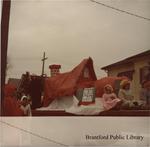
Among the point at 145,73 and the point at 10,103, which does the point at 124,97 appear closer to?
the point at 145,73

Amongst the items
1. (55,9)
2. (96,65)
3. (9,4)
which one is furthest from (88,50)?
(9,4)

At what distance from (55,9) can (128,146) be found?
0.47 m

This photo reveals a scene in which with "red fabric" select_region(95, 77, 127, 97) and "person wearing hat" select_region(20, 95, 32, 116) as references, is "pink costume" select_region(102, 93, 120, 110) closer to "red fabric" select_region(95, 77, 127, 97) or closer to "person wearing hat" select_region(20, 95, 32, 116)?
"red fabric" select_region(95, 77, 127, 97)

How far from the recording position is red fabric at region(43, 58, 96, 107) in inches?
38.8

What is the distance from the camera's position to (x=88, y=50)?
39.6 inches

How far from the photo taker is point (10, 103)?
98 centimetres

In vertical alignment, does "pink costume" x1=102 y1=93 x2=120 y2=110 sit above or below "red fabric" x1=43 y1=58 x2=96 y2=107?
below

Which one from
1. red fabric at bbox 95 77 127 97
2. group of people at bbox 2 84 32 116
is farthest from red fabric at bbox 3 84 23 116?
red fabric at bbox 95 77 127 97

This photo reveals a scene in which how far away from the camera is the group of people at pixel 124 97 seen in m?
0.99

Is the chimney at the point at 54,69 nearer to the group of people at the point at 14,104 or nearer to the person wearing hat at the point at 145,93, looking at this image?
the group of people at the point at 14,104

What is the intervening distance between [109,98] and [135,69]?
0.38ft

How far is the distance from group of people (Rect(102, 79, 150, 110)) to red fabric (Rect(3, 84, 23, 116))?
0.85 feet

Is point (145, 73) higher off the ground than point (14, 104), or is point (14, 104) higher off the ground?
point (145, 73)

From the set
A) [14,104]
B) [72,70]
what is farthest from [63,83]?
[14,104]
